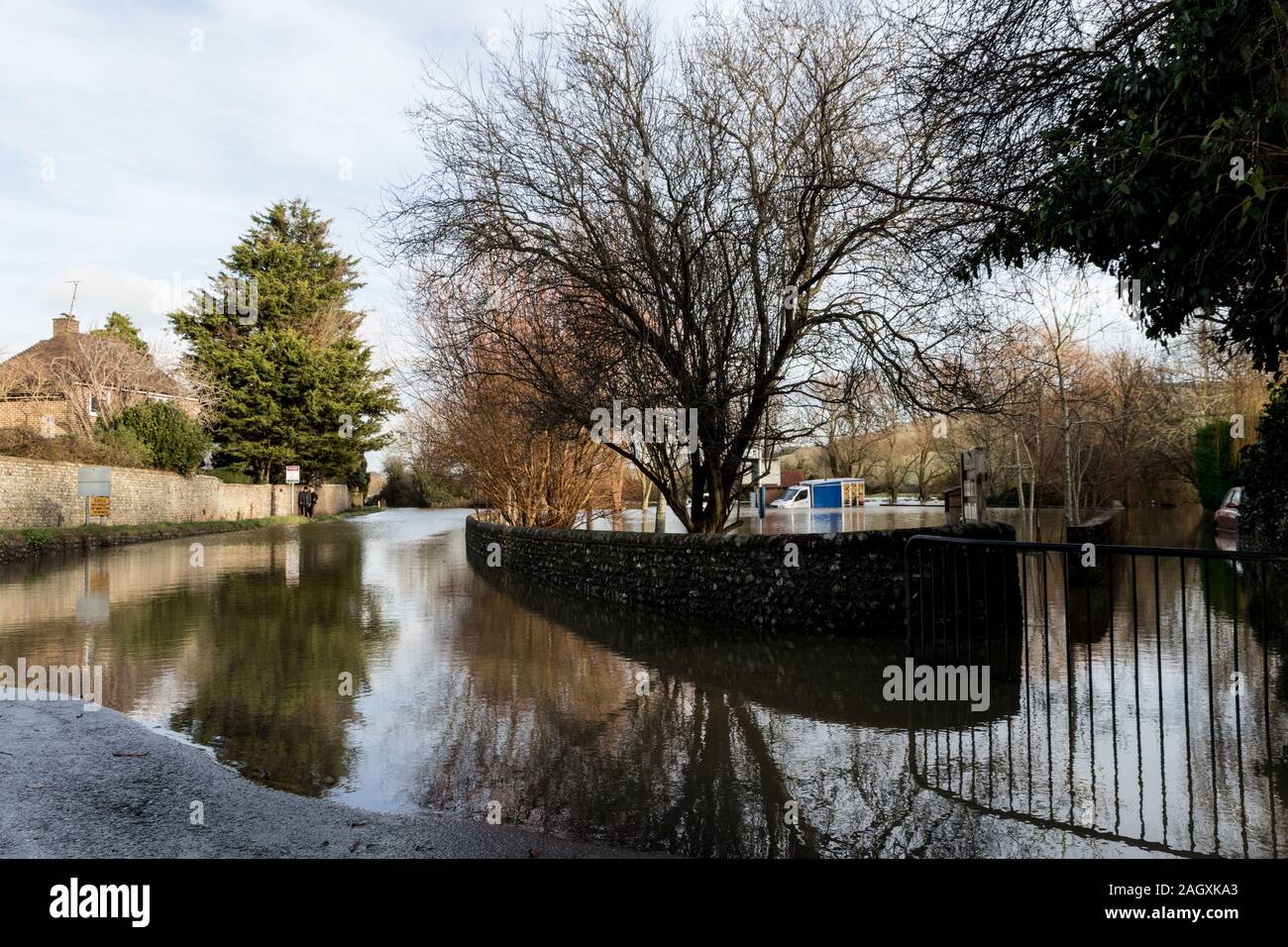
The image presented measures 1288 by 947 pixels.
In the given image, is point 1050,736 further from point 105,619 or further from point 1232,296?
point 105,619

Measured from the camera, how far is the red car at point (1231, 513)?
2525 centimetres

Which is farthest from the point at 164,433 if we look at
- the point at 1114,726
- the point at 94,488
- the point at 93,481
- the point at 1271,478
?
the point at 1114,726

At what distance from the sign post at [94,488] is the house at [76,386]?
4.99 metres

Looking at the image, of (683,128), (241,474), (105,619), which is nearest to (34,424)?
(241,474)

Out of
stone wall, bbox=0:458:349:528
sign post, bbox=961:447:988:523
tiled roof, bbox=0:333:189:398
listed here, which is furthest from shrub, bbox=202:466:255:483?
sign post, bbox=961:447:988:523

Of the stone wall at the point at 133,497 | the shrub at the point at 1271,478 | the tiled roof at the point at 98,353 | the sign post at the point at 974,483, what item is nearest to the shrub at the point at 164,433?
the stone wall at the point at 133,497

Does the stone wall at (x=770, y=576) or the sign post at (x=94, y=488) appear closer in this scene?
the stone wall at (x=770, y=576)

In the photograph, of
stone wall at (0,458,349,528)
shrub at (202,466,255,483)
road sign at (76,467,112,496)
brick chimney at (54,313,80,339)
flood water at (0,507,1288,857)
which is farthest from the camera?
brick chimney at (54,313,80,339)

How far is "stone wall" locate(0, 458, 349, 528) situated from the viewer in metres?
26.4

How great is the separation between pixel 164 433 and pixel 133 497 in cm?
465

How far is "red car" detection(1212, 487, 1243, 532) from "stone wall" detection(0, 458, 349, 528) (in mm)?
35451

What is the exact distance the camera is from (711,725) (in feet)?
22.2

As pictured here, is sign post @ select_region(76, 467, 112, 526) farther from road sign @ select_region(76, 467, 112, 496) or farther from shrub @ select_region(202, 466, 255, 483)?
shrub @ select_region(202, 466, 255, 483)

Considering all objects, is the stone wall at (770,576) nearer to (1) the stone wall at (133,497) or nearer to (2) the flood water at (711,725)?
(2) the flood water at (711,725)
